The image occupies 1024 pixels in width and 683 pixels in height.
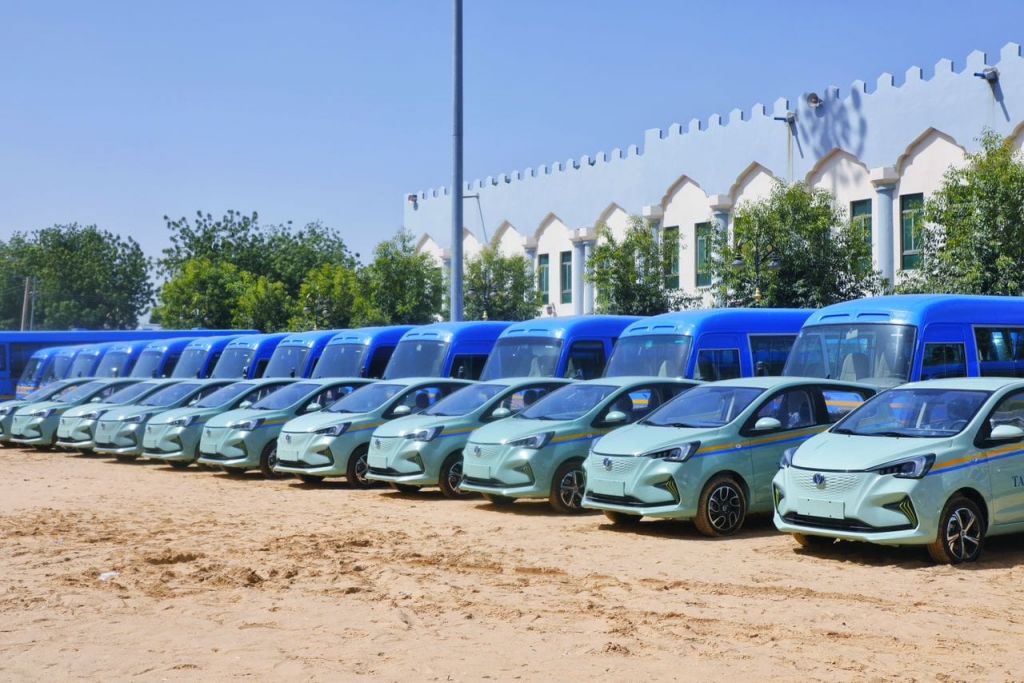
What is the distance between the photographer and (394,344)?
1067 inches

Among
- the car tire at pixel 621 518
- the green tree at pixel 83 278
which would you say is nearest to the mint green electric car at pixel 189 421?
the car tire at pixel 621 518

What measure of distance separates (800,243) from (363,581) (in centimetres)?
2176

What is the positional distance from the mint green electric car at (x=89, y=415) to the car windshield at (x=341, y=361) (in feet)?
9.86

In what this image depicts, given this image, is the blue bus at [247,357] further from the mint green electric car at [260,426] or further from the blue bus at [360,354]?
the mint green electric car at [260,426]

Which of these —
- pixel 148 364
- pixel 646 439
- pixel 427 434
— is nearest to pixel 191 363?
pixel 148 364

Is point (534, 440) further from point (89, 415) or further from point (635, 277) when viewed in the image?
point (635, 277)

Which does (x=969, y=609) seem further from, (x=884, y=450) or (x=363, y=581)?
(x=363, y=581)

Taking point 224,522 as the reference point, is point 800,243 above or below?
above

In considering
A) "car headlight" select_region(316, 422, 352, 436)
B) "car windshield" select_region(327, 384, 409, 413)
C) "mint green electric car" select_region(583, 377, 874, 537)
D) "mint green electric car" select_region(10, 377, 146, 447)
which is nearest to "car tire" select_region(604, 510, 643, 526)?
"mint green electric car" select_region(583, 377, 874, 537)

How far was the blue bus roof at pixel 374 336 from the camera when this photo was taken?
2688cm

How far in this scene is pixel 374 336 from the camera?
2686cm

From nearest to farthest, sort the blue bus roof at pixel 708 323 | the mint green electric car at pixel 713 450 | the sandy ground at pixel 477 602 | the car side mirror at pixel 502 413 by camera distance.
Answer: the sandy ground at pixel 477 602, the mint green electric car at pixel 713 450, the car side mirror at pixel 502 413, the blue bus roof at pixel 708 323

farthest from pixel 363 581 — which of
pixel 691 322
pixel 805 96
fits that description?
pixel 805 96

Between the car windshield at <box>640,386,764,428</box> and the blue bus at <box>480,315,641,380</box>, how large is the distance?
24.8 feet
